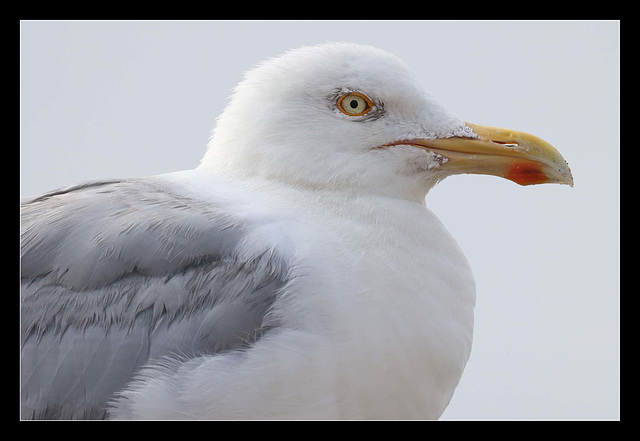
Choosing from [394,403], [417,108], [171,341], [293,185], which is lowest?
[394,403]

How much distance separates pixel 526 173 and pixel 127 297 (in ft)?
4.08

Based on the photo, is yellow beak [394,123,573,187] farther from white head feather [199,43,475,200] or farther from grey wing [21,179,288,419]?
grey wing [21,179,288,419]

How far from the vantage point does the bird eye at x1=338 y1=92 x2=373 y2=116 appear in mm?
2777

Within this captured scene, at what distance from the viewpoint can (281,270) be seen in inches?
95.2

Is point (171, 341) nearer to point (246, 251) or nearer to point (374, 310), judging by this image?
point (246, 251)

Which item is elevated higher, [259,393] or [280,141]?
[280,141]

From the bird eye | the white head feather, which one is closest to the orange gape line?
the white head feather

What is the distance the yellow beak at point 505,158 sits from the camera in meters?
2.77

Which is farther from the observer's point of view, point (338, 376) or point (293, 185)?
point (293, 185)

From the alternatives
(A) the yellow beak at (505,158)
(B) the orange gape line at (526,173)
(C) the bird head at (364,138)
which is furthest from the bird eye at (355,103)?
(B) the orange gape line at (526,173)

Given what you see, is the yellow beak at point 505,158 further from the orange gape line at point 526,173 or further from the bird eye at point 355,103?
the bird eye at point 355,103

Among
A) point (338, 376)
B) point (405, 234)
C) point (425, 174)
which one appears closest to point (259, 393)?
point (338, 376)

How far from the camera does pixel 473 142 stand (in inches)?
109

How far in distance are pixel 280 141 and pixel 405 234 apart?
0.47m
